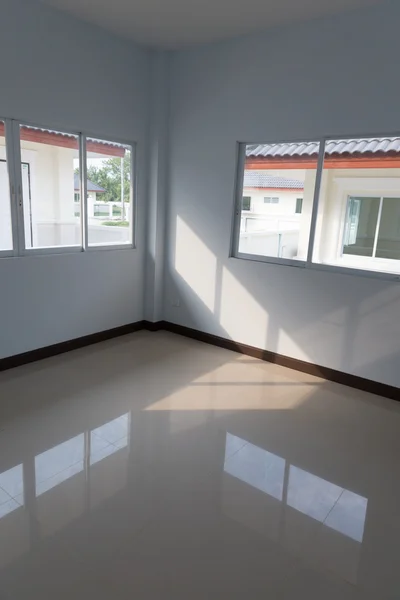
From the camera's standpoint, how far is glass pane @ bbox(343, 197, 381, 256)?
344 centimetres

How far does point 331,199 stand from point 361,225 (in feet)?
1.20

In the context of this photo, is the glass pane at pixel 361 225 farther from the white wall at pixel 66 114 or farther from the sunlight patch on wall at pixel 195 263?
the white wall at pixel 66 114

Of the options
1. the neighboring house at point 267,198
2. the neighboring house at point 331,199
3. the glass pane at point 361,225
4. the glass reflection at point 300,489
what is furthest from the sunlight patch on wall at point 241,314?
Answer: the glass reflection at point 300,489

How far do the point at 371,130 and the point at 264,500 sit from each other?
2882 millimetres

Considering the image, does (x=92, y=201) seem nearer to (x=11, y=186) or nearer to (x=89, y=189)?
(x=89, y=189)

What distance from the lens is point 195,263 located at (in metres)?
4.64

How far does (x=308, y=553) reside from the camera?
1.90m

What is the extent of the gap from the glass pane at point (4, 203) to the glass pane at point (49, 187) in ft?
0.49

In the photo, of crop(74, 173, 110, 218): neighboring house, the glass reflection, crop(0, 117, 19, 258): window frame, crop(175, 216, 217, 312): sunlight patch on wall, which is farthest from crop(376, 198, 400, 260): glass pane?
crop(0, 117, 19, 258): window frame

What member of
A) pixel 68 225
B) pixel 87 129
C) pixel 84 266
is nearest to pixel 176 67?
pixel 87 129

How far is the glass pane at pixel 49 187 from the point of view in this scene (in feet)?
Answer: 11.8

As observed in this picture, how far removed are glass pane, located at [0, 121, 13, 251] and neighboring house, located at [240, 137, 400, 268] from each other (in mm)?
2254

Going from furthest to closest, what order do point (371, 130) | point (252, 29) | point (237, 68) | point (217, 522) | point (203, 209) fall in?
point (203, 209) < point (237, 68) < point (252, 29) < point (371, 130) < point (217, 522)

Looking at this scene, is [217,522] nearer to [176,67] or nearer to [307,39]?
[307,39]
